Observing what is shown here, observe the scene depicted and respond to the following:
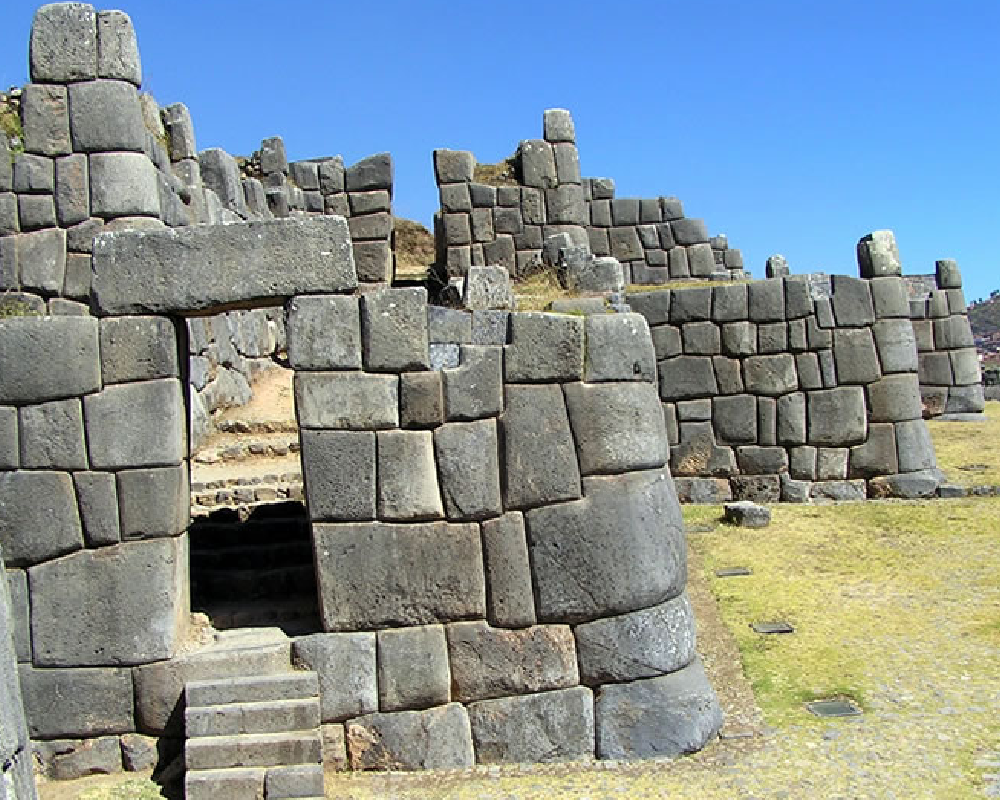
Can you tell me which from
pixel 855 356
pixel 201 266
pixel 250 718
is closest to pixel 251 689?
pixel 250 718

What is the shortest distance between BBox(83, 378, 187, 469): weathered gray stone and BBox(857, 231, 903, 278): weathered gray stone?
10016 millimetres

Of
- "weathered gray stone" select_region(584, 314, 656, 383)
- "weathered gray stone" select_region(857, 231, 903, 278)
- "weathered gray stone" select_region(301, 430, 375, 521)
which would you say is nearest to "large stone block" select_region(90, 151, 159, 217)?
"weathered gray stone" select_region(301, 430, 375, 521)

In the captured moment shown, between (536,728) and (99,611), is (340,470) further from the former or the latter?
(536,728)

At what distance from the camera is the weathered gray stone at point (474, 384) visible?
260 inches

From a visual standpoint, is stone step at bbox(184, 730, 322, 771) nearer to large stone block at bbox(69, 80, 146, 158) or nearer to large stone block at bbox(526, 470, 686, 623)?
large stone block at bbox(526, 470, 686, 623)

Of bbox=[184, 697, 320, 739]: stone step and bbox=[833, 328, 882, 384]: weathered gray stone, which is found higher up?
Result: bbox=[833, 328, 882, 384]: weathered gray stone

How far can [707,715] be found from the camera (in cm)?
676

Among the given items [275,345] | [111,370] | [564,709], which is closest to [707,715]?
[564,709]

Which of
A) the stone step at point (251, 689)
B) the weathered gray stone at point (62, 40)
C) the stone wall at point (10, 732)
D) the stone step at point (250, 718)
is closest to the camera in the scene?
the stone wall at point (10, 732)

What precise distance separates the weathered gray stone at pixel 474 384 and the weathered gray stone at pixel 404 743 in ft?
6.39

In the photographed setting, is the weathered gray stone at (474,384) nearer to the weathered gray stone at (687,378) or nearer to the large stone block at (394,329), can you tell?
the large stone block at (394,329)

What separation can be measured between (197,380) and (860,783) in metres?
8.26

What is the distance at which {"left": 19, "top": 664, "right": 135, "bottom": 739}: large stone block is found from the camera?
6598 millimetres

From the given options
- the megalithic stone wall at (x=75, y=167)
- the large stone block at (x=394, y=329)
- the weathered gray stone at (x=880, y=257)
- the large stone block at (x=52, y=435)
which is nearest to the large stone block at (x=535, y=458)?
the large stone block at (x=394, y=329)
